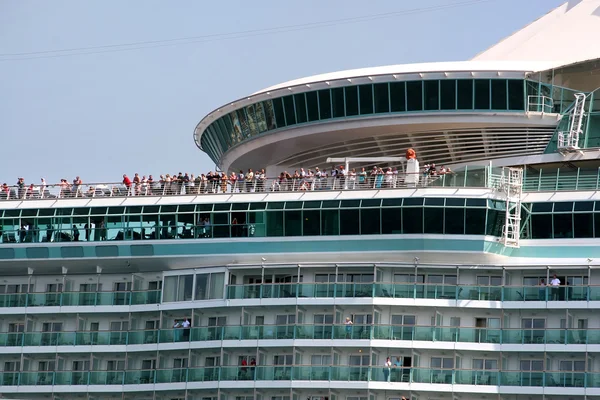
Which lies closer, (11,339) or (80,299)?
(80,299)

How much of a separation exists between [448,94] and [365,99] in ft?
11.7

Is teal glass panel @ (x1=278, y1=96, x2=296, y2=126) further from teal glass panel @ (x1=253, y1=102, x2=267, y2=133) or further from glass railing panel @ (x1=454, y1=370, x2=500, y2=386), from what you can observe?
glass railing panel @ (x1=454, y1=370, x2=500, y2=386)

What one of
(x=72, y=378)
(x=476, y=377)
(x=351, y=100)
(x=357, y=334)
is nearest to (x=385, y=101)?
(x=351, y=100)

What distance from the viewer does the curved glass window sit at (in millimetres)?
68500

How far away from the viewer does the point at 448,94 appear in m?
68.8

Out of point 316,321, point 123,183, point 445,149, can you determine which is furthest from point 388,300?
point 123,183

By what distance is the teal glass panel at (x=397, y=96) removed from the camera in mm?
69375

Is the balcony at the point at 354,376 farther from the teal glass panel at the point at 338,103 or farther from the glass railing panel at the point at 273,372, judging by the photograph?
the teal glass panel at the point at 338,103

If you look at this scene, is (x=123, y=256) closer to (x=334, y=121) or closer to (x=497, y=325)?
(x=334, y=121)

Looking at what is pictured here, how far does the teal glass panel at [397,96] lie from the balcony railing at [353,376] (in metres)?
11.8

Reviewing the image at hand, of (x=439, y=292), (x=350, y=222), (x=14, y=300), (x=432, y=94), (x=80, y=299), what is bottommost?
(x=14, y=300)

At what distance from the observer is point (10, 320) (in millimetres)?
71000

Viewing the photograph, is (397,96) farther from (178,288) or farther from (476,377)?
(476,377)

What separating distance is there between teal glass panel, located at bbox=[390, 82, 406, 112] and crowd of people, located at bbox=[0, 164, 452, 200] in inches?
101
